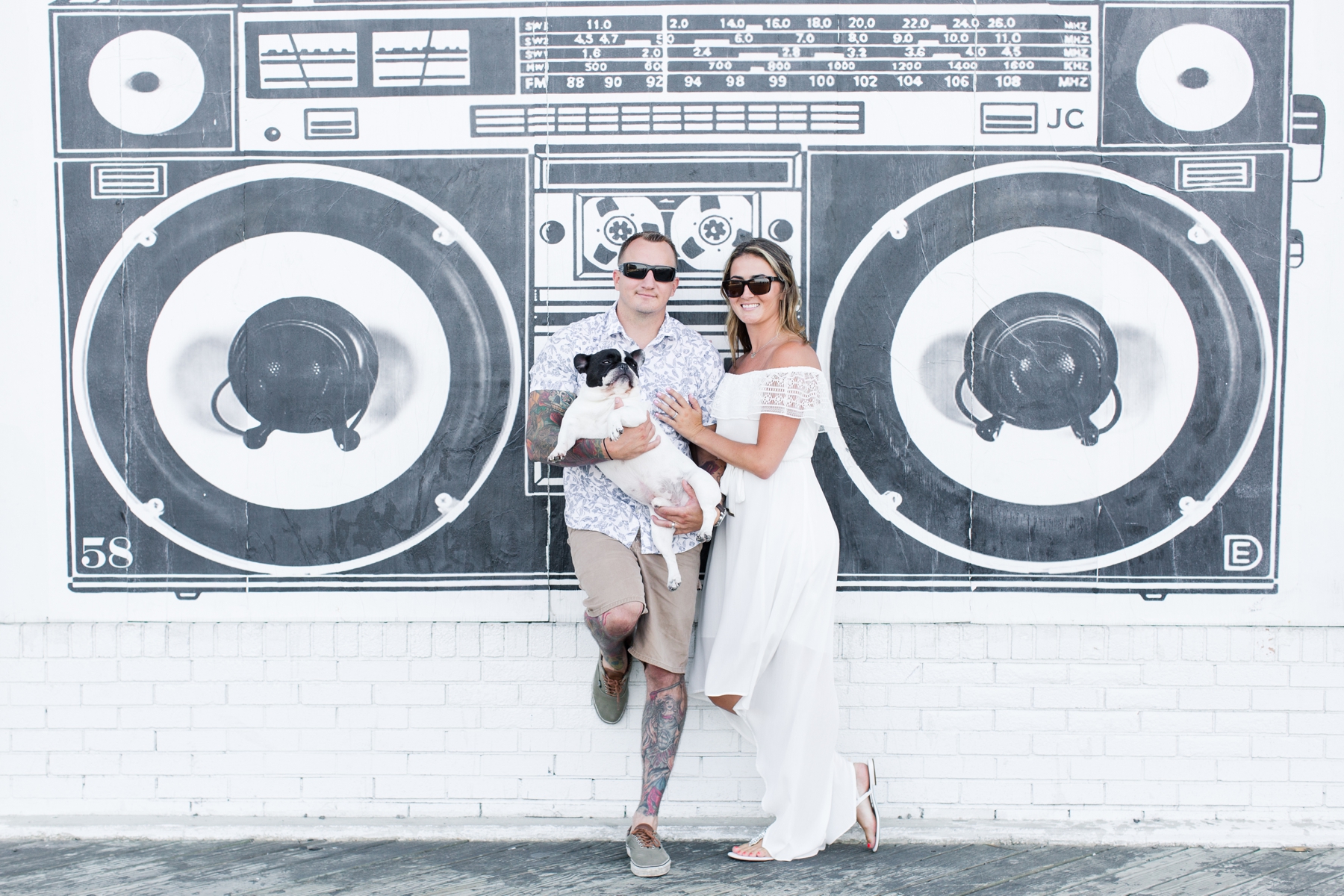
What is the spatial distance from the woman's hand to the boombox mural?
1.76ft

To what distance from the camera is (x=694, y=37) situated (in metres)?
3.38

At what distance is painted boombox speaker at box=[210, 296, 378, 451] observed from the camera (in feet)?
11.2

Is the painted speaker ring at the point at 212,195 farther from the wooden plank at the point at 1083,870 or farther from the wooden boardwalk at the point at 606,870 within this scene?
the wooden plank at the point at 1083,870

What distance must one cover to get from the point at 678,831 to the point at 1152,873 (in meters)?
1.67

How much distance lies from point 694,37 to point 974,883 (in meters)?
3.20

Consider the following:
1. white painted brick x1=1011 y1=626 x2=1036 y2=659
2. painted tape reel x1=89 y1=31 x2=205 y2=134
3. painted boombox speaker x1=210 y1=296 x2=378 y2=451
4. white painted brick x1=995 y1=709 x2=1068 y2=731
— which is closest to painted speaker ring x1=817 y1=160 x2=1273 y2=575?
white painted brick x1=1011 y1=626 x2=1036 y2=659

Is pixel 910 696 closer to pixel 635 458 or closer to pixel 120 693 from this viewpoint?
pixel 635 458

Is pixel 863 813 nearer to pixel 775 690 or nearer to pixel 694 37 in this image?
pixel 775 690

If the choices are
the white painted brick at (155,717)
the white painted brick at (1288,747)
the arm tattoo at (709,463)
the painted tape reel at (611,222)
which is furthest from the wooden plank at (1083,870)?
the white painted brick at (155,717)

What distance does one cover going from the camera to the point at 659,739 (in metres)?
3.10

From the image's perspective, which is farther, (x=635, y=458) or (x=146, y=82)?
(x=146, y=82)

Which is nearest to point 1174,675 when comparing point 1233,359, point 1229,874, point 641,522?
point 1229,874

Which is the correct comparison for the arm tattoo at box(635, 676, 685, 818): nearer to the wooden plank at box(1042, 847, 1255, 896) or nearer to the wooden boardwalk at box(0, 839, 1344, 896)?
the wooden boardwalk at box(0, 839, 1344, 896)

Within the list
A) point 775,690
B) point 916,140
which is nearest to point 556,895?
point 775,690
